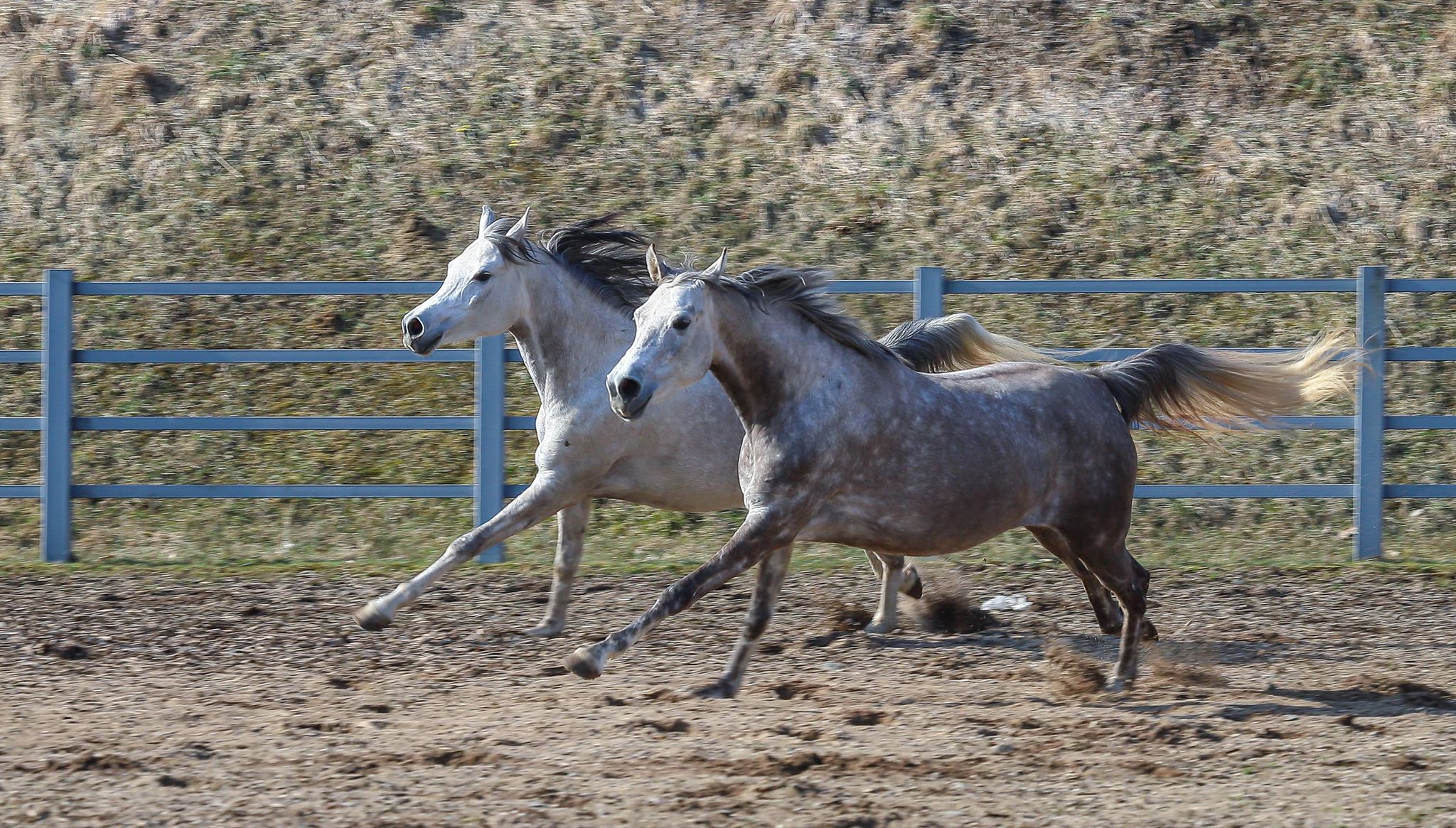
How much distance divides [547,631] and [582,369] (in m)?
1.09

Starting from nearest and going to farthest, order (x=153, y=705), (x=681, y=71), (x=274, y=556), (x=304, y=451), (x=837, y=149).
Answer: (x=153, y=705) → (x=274, y=556) → (x=304, y=451) → (x=837, y=149) → (x=681, y=71)

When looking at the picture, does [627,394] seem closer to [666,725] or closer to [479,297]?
[666,725]

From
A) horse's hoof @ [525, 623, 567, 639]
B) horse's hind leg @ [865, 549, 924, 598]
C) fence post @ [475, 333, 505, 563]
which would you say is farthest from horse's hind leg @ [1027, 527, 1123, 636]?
fence post @ [475, 333, 505, 563]

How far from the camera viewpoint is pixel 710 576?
4418 millimetres

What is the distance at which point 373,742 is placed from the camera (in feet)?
13.6

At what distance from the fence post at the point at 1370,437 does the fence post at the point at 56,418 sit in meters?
6.73

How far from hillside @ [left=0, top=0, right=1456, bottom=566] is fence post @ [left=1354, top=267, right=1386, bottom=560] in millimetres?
309

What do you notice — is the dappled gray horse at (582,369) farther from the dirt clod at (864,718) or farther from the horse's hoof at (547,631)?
the dirt clod at (864,718)

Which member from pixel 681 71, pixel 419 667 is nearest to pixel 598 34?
pixel 681 71

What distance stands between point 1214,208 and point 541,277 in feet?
22.2

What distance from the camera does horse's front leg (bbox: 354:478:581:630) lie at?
515 centimetres

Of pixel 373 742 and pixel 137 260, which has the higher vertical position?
pixel 137 260

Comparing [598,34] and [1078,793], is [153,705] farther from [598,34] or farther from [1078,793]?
[598,34]

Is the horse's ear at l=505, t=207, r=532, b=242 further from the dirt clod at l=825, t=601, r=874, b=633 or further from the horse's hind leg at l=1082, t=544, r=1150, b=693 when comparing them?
the horse's hind leg at l=1082, t=544, r=1150, b=693
